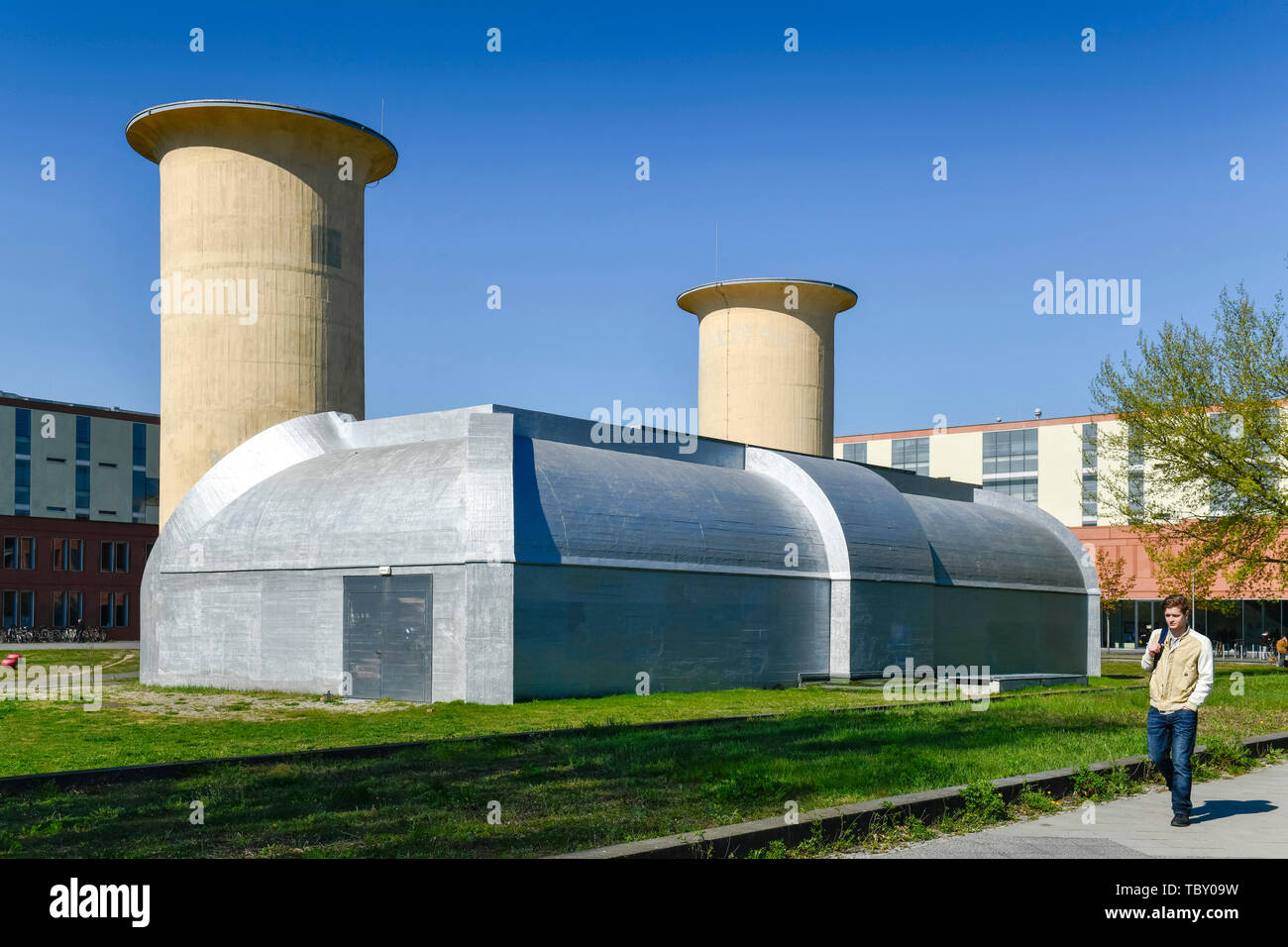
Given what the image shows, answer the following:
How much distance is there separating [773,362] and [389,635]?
2938cm

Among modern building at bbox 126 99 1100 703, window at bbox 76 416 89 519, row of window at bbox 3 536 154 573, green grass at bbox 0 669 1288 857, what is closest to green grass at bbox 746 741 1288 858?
green grass at bbox 0 669 1288 857

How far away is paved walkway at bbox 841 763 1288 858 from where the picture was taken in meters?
8.64

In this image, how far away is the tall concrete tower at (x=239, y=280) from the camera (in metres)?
32.3

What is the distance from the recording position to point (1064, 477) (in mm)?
74000

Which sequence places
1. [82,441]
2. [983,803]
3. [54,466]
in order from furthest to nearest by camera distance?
[82,441] < [54,466] < [983,803]

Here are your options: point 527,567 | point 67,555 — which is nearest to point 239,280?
point 527,567

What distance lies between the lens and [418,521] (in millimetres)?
23562

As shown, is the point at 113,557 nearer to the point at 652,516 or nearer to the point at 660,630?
the point at 652,516

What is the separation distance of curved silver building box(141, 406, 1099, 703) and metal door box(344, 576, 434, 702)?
4 centimetres

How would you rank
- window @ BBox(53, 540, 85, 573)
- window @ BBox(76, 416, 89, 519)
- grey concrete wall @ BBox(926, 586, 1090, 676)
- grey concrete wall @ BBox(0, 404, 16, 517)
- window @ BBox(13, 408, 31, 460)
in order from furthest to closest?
window @ BBox(76, 416, 89, 519) → window @ BBox(13, 408, 31, 460) → grey concrete wall @ BBox(0, 404, 16, 517) → window @ BBox(53, 540, 85, 573) → grey concrete wall @ BBox(926, 586, 1090, 676)

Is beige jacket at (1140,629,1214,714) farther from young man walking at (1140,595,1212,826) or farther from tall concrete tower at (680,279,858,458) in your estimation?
tall concrete tower at (680,279,858,458)

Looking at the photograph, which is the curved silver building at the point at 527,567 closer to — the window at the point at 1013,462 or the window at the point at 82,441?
the window at the point at 1013,462
